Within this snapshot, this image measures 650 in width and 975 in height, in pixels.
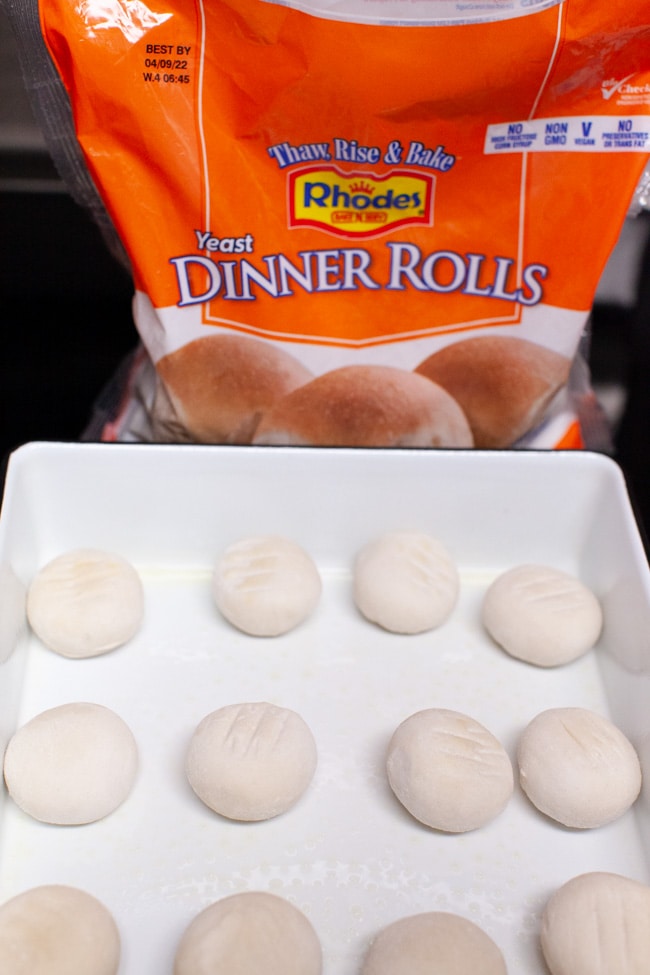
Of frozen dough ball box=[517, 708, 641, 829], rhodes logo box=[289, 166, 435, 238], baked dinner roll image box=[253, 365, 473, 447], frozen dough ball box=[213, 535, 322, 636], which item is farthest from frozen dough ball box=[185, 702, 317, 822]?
rhodes logo box=[289, 166, 435, 238]

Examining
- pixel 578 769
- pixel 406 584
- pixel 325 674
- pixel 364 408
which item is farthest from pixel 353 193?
pixel 578 769

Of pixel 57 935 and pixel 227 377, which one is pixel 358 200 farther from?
pixel 57 935

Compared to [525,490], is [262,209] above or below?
above

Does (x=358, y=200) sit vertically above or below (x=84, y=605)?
above

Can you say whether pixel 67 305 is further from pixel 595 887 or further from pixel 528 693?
pixel 595 887

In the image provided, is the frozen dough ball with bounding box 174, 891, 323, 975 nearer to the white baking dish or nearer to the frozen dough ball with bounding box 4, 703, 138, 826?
the white baking dish

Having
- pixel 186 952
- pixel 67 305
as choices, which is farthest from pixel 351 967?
pixel 67 305
